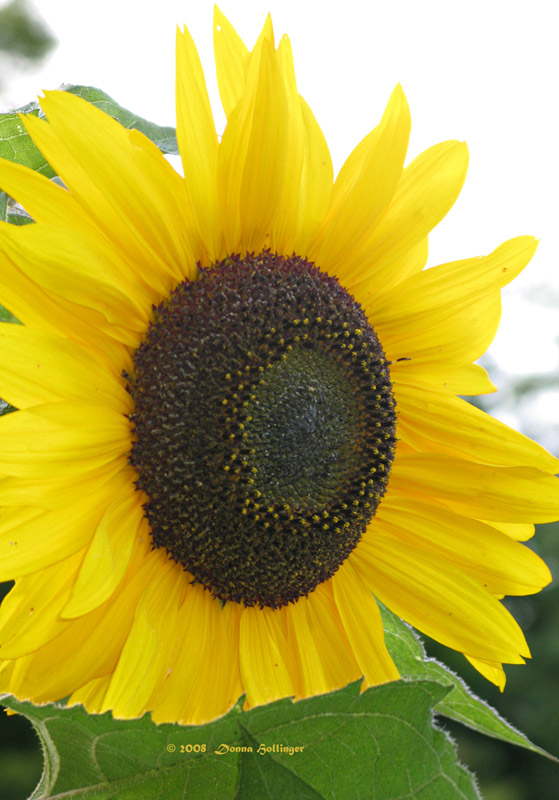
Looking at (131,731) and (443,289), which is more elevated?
(443,289)

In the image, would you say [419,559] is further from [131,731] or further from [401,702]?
[131,731]

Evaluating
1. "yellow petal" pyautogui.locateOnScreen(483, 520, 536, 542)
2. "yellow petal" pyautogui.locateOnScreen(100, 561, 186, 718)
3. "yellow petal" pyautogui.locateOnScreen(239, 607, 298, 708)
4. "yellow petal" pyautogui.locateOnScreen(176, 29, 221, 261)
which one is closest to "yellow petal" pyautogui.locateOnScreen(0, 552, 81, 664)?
"yellow petal" pyautogui.locateOnScreen(100, 561, 186, 718)

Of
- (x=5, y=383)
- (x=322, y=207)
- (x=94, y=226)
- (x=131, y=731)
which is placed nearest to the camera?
(x=131, y=731)

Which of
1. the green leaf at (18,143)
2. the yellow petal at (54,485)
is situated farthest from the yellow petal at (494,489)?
the green leaf at (18,143)

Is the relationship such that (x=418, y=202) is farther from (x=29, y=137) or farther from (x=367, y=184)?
(x=29, y=137)

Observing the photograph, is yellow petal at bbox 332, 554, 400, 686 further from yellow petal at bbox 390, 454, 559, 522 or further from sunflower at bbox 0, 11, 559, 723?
yellow petal at bbox 390, 454, 559, 522

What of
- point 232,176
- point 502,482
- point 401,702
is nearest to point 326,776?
point 401,702

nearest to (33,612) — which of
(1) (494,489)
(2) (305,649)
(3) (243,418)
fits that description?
(3) (243,418)
